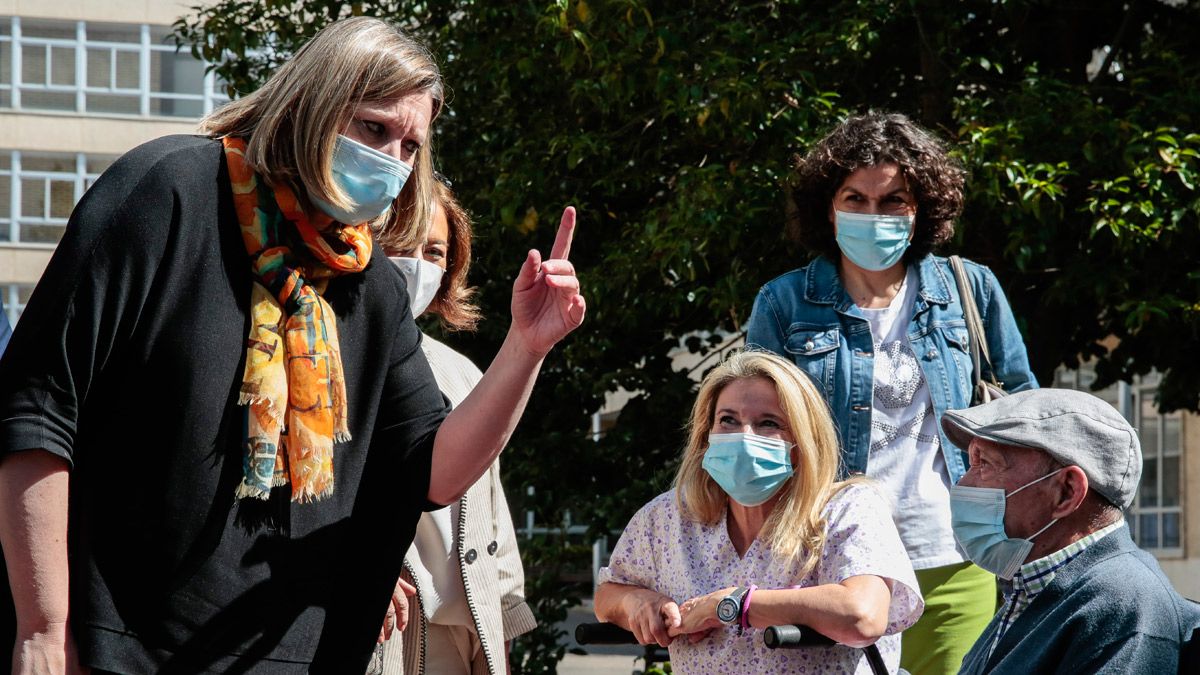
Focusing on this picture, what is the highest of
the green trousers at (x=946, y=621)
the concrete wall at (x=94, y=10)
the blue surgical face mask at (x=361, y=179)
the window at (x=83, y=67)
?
the concrete wall at (x=94, y=10)

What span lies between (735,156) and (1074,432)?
19.1 ft

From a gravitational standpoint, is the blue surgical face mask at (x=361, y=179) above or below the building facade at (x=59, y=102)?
below

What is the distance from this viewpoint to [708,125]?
342 inches

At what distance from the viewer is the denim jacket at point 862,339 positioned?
4.69 metres

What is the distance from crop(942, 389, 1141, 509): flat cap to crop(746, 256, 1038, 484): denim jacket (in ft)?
3.01

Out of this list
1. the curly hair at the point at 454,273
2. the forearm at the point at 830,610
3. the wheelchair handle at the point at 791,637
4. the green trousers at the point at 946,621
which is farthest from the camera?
the curly hair at the point at 454,273

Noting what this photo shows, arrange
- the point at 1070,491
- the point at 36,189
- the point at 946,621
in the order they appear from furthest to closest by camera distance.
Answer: the point at 36,189 < the point at 946,621 < the point at 1070,491

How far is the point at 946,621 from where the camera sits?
15.1 ft

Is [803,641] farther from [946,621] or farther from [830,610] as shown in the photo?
[946,621]

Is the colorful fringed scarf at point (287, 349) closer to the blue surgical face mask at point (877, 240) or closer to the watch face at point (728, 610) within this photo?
the watch face at point (728, 610)

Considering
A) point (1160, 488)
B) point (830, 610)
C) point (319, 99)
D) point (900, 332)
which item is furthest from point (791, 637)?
point (1160, 488)

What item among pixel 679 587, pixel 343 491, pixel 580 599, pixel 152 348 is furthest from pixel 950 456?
pixel 580 599

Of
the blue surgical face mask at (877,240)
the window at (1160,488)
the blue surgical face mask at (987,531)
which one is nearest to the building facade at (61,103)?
the window at (1160,488)

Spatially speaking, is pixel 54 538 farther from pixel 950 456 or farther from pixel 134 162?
pixel 950 456
